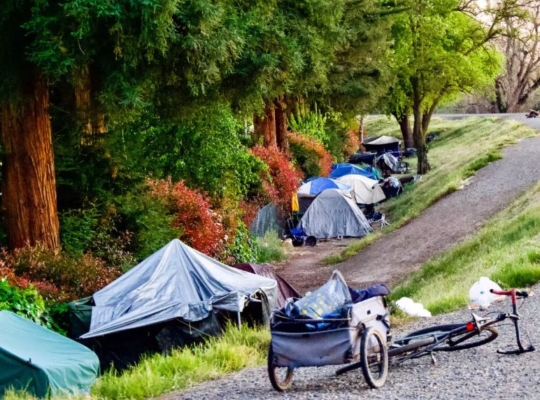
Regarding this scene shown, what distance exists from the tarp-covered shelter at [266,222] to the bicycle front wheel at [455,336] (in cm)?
2152

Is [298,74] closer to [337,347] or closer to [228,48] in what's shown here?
[228,48]

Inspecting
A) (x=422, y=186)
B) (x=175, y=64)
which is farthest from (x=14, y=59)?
(x=422, y=186)

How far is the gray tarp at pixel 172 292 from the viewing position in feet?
48.9

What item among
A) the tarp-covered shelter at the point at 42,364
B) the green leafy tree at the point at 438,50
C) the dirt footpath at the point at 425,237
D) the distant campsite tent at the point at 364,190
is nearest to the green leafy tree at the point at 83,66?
the tarp-covered shelter at the point at 42,364

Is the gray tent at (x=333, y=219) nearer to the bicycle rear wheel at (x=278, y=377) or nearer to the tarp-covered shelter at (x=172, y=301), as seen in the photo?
the tarp-covered shelter at (x=172, y=301)

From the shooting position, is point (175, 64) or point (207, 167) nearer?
point (175, 64)

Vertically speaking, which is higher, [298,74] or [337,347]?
[298,74]

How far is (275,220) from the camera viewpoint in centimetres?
3506

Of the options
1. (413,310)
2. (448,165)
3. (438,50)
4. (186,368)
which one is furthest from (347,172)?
(186,368)

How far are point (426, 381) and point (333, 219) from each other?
89.8 ft

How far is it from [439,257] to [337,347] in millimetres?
15187

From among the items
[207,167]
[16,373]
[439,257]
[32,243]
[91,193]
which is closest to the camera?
[16,373]

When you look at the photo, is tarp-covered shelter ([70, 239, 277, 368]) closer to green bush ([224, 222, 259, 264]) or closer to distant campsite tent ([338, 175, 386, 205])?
green bush ([224, 222, 259, 264])

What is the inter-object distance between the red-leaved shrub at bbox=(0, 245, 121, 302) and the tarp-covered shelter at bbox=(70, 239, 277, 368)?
2.63 feet
